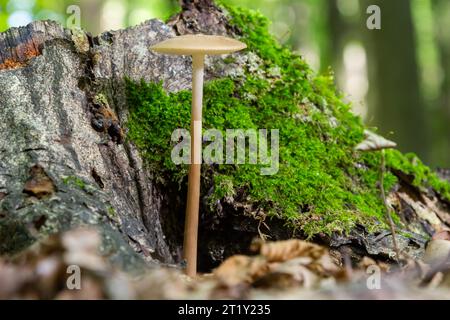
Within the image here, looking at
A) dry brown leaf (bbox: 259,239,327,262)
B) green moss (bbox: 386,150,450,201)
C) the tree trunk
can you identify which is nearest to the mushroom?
dry brown leaf (bbox: 259,239,327,262)

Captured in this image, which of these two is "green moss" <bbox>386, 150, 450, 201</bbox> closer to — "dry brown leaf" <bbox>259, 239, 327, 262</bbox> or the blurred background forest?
the blurred background forest

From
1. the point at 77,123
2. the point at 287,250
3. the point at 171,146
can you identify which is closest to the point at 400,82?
the point at 171,146

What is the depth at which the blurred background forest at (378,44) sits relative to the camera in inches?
320

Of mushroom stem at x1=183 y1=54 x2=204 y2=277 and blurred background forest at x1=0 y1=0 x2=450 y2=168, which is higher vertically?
blurred background forest at x1=0 y1=0 x2=450 y2=168

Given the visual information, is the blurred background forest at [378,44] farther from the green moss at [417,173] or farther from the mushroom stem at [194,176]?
the mushroom stem at [194,176]

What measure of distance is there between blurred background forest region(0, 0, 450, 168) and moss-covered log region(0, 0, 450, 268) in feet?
1.44

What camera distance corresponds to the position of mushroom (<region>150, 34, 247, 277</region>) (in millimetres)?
2449

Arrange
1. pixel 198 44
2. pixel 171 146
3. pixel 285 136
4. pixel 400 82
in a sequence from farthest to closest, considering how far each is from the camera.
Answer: pixel 400 82, pixel 285 136, pixel 171 146, pixel 198 44

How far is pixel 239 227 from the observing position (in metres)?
2.82

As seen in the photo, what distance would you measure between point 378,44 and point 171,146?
6327 millimetres

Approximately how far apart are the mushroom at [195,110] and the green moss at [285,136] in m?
0.25

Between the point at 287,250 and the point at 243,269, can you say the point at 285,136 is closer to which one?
the point at 287,250

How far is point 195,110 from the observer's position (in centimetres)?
260

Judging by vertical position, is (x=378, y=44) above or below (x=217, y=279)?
above
